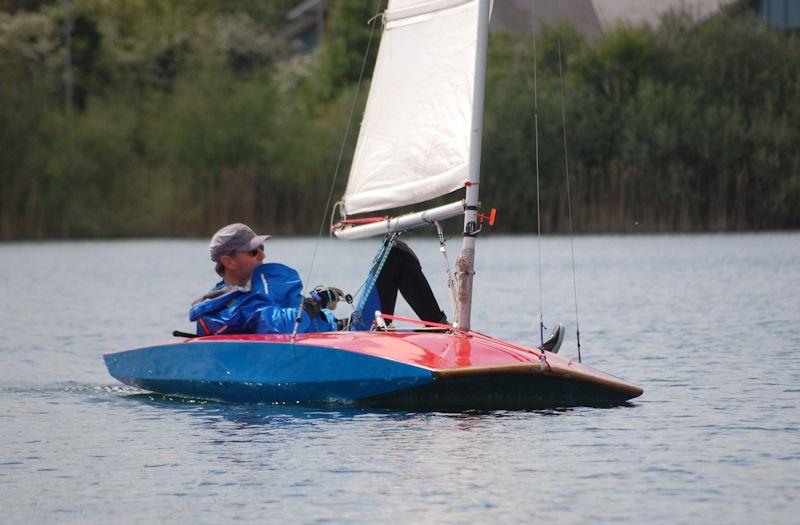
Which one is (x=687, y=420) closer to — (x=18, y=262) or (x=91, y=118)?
(x=18, y=262)

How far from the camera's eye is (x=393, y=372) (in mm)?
10281

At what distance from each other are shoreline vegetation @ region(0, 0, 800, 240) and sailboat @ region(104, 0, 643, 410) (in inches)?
1099

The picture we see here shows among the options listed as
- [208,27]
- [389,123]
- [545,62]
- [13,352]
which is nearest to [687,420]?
[389,123]

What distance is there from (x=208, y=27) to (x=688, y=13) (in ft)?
71.7

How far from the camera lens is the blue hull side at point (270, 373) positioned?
409 inches

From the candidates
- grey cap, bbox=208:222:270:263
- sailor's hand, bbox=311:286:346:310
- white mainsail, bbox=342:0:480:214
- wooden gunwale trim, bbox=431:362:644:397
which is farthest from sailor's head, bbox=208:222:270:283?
wooden gunwale trim, bbox=431:362:644:397

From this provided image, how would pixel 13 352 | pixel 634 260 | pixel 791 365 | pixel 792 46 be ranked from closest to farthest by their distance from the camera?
pixel 791 365 → pixel 13 352 → pixel 634 260 → pixel 792 46

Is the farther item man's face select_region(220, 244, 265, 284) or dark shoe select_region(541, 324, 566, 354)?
dark shoe select_region(541, 324, 566, 354)

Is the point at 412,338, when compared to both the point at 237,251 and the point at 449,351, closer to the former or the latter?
the point at 449,351

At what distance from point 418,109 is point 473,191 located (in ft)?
3.26

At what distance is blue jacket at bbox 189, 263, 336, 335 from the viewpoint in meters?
10.8

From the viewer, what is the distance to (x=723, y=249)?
34.3 metres

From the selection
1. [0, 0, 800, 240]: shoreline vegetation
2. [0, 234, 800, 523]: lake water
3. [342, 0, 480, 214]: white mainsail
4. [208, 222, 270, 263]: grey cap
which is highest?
[0, 0, 800, 240]: shoreline vegetation

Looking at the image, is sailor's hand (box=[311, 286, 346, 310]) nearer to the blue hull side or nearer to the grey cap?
the blue hull side
